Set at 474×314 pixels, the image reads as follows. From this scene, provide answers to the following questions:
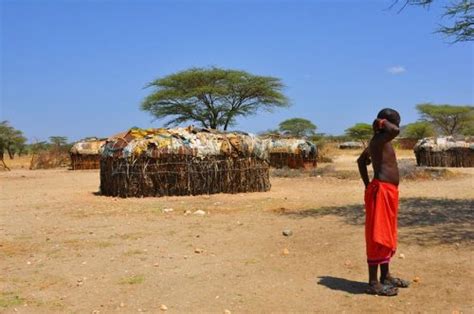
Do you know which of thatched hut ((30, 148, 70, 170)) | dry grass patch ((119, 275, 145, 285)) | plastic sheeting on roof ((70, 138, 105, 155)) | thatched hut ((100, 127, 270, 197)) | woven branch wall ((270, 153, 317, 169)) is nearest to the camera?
dry grass patch ((119, 275, 145, 285))

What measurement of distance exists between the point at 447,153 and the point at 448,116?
26.1 m

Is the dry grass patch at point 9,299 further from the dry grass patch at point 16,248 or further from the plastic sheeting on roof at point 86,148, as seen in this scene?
the plastic sheeting on roof at point 86,148

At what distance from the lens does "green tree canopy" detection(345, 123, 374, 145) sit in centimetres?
4525

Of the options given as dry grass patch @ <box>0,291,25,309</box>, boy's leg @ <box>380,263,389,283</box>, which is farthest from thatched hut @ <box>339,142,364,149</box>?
dry grass patch @ <box>0,291,25,309</box>

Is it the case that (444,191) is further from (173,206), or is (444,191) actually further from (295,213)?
(173,206)

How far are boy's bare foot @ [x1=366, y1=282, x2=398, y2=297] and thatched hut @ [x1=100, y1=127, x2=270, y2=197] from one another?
8591mm

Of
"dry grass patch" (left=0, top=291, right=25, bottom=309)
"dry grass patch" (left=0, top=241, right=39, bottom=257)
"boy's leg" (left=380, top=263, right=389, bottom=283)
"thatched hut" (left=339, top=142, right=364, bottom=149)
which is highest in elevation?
"thatched hut" (left=339, top=142, right=364, bottom=149)

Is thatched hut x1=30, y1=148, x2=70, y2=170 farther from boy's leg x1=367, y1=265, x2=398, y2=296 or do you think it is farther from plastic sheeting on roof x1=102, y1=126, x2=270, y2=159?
boy's leg x1=367, y1=265, x2=398, y2=296

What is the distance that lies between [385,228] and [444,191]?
8.46 metres

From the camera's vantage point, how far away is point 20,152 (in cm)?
4594

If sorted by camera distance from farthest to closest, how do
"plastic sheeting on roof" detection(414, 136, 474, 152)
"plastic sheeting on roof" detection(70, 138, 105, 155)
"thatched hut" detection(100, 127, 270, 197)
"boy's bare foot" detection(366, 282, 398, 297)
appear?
"plastic sheeting on roof" detection(70, 138, 105, 155) < "plastic sheeting on roof" detection(414, 136, 474, 152) < "thatched hut" detection(100, 127, 270, 197) < "boy's bare foot" detection(366, 282, 398, 297)

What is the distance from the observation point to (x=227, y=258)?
19.9 ft

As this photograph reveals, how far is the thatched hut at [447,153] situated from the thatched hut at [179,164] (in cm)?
1156

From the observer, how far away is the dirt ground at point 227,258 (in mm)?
4508
